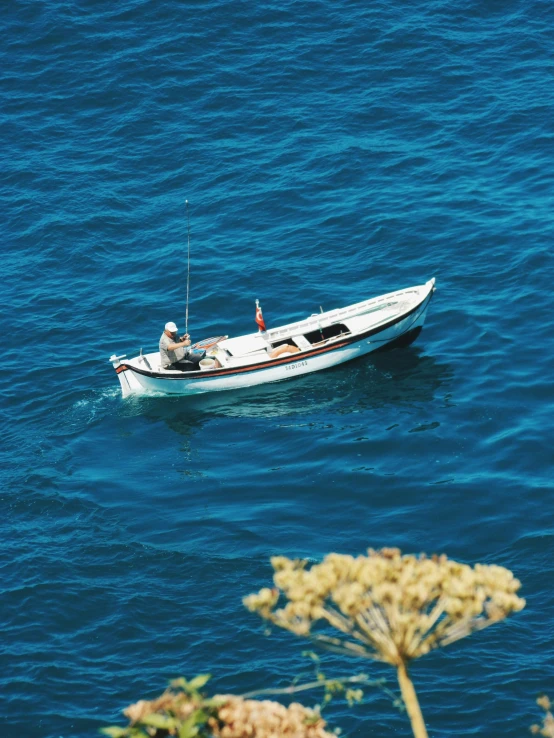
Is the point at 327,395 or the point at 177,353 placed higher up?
the point at 177,353

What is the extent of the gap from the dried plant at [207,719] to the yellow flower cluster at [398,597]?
739 mm

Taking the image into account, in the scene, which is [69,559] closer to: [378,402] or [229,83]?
[378,402]

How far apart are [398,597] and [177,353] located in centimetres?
2326

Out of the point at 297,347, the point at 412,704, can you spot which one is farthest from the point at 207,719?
the point at 297,347

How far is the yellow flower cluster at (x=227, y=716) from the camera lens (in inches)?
334

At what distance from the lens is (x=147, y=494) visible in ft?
88.6

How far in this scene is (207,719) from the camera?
8539 millimetres

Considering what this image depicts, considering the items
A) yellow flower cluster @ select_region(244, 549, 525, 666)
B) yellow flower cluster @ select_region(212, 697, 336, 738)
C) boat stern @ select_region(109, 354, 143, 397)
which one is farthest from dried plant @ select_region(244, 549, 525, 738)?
boat stern @ select_region(109, 354, 143, 397)

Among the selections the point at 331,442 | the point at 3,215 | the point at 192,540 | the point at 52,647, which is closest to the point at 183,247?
the point at 3,215

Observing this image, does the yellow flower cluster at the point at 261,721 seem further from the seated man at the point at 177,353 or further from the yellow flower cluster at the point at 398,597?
the seated man at the point at 177,353

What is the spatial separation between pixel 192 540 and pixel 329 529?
3.23 meters

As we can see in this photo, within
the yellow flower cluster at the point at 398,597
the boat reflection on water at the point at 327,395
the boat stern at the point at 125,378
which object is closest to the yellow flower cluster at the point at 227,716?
the yellow flower cluster at the point at 398,597

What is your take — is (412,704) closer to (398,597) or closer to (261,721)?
(398,597)

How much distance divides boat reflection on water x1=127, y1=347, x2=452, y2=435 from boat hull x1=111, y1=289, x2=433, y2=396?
30 centimetres
